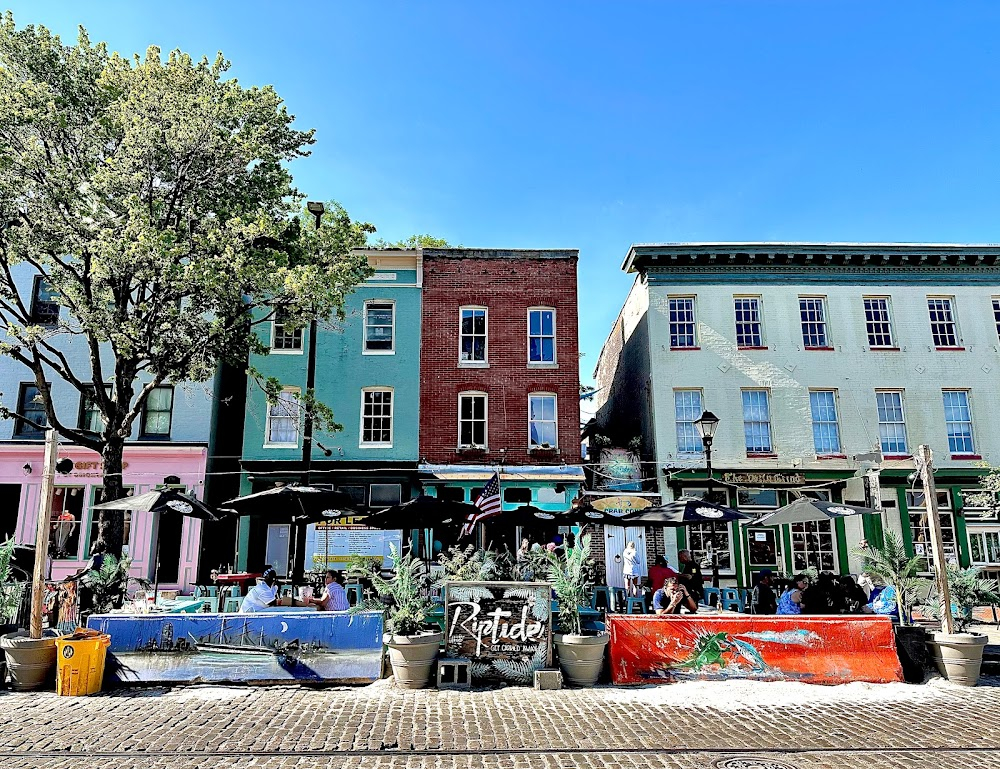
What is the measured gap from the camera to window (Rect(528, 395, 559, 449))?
2317cm

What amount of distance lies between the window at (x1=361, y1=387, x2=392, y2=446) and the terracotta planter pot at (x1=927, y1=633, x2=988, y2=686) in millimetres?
15860

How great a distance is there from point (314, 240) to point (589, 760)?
44.4 ft

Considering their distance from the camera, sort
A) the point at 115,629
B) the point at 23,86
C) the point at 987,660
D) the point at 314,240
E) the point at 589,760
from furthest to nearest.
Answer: the point at 314,240, the point at 23,86, the point at 987,660, the point at 115,629, the point at 589,760

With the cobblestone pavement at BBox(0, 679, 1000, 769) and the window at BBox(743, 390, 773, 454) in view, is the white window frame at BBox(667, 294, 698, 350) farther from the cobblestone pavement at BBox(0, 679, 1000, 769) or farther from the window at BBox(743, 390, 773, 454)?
the cobblestone pavement at BBox(0, 679, 1000, 769)

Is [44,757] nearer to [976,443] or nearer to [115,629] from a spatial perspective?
[115,629]

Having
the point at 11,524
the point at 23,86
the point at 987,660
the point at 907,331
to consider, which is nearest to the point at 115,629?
the point at 23,86

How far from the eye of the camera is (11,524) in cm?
2189

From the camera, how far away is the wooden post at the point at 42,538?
1003cm

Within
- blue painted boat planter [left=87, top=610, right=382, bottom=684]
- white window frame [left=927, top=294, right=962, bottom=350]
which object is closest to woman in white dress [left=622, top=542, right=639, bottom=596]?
blue painted boat planter [left=87, top=610, right=382, bottom=684]

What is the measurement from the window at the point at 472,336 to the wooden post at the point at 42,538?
13963 millimetres

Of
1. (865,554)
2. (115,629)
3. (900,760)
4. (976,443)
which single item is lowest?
(900,760)

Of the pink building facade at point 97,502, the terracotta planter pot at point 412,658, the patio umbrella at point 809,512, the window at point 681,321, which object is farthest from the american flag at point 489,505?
the pink building facade at point 97,502

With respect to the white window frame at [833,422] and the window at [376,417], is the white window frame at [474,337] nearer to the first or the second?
the window at [376,417]

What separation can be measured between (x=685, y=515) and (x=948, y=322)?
50.4ft
